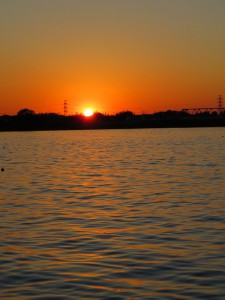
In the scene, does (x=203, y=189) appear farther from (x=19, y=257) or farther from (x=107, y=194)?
(x=19, y=257)

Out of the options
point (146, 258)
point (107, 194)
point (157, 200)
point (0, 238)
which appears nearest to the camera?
point (146, 258)

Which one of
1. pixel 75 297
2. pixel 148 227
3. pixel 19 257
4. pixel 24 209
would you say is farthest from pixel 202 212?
pixel 75 297

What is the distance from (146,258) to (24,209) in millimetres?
10289

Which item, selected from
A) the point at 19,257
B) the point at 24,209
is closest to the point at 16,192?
the point at 24,209

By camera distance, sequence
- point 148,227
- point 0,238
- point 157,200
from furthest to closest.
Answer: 1. point 157,200
2. point 148,227
3. point 0,238

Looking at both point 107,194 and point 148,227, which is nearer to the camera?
point 148,227

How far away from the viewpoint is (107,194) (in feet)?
103

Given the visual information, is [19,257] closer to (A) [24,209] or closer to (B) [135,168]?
(A) [24,209]

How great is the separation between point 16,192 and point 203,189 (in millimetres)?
9243

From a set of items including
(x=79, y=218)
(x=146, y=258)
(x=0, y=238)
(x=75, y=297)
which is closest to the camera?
(x=75, y=297)

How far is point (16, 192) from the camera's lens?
1283 inches

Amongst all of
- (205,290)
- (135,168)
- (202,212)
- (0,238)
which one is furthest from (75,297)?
(135,168)

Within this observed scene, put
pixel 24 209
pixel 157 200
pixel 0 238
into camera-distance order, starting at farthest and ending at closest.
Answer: pixel 157 200 < pixel 24 209 < pixel 0 238

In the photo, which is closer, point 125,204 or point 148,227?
point 148,227
